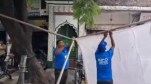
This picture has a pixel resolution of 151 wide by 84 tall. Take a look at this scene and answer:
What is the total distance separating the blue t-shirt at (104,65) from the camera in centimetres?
841

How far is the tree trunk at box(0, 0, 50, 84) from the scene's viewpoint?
1161cm

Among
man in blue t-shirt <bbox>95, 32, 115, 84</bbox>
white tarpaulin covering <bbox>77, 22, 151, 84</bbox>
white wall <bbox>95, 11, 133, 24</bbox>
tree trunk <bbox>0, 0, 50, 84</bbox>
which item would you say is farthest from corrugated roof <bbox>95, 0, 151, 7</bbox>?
A: man in blue t-shirt <bbox>95, 32, 115, 84</bbox>

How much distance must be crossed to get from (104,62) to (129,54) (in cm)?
63

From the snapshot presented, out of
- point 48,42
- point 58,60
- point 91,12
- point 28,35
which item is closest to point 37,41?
point 48,42

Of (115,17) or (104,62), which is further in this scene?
(115,17)

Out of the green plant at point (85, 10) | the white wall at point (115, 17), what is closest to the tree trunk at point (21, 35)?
the green plant at point (85, 10)

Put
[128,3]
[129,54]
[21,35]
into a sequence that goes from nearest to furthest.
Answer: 1. [129,54]
2. [21,35]
3. [128,3]

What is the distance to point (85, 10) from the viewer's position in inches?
404

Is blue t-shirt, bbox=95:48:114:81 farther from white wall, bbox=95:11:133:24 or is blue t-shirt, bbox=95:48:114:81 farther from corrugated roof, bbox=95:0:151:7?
corrugated roof, bbox=95:0:151:7

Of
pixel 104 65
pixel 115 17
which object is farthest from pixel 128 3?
pixel 104 65

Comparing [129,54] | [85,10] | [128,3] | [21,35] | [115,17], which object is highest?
[128,3]

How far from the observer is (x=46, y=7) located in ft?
73.3

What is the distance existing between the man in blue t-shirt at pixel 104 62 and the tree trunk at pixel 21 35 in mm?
3945

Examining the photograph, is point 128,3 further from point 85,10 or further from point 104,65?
point 104,65
